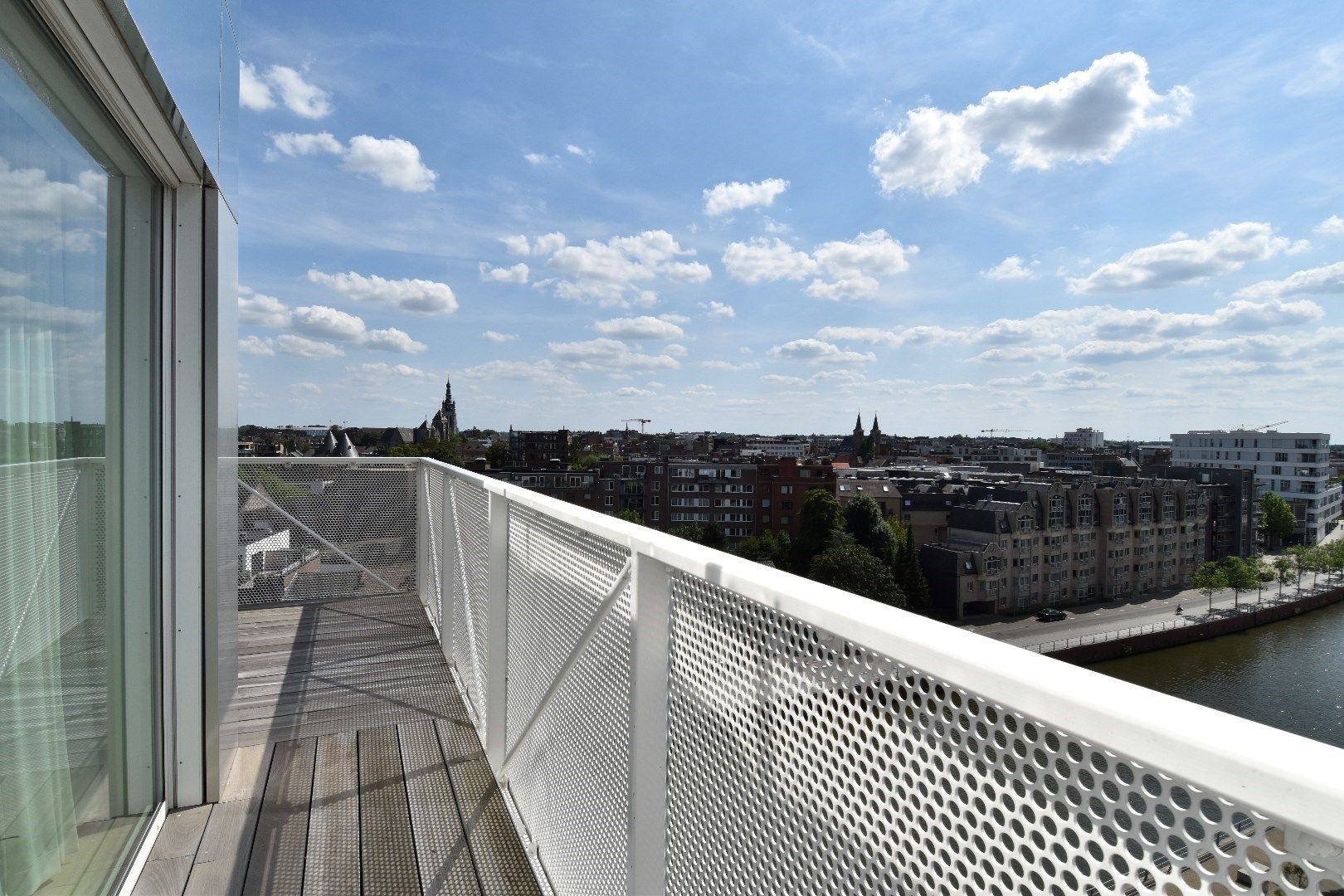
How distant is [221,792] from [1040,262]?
9051cm

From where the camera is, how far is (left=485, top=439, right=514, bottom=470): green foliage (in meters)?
59.4

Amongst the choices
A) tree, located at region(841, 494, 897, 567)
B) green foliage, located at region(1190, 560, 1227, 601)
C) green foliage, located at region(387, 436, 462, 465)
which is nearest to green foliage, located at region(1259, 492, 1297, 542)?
green foliage, located at region(1190, 560, 1227, 601)

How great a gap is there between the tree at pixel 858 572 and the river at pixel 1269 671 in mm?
9283

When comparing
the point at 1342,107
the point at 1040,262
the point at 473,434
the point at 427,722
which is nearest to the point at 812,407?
the point at 1040,262

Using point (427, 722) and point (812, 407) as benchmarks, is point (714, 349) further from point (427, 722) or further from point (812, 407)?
point (427, 722)

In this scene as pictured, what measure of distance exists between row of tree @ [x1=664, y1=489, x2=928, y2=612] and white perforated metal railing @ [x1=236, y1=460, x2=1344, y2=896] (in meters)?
33.0

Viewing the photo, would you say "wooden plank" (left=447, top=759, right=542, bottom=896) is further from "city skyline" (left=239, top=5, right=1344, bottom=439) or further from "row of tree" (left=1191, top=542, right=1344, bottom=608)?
"row of tree" (left=1191, top=542, right=1344, bottom=608)

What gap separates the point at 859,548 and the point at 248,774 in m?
34.8

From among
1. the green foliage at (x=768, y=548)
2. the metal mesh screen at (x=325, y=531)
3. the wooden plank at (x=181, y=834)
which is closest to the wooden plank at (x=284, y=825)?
the wooden plank at (x=181, y=834)

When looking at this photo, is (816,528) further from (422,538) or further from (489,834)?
(489,834)

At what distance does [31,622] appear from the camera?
128cm

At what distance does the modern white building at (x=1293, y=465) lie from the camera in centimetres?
5175

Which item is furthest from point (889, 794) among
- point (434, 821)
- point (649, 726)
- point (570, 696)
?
point (434, 821)

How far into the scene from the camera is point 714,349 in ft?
286
